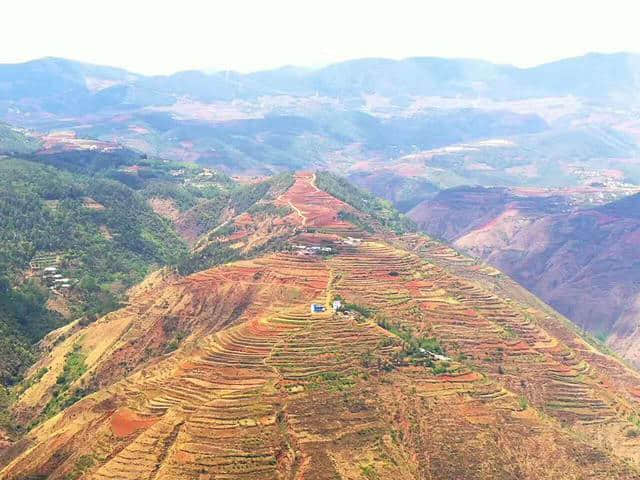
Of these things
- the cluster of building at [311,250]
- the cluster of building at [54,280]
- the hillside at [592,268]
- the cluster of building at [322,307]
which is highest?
the cluster of building at [311,250]

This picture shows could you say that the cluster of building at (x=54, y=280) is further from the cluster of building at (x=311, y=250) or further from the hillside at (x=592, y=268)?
the hillside at (x=592, y=268)

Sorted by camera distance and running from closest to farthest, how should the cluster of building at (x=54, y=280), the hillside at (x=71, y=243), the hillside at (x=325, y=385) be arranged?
the hillside at (x=325, y=385) < the hillside at (x=71, y=243) < the cluster of building at (x=54, y=280)

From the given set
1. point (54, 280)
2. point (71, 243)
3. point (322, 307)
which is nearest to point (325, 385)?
point (322, 307)

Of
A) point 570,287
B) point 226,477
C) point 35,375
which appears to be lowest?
point 570,287

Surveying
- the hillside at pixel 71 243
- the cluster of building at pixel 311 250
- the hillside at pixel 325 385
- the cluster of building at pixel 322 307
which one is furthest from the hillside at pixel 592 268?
the cluster of building at pixel 322 307

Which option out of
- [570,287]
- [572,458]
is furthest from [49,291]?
[570,287]

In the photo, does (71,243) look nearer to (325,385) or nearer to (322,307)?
(322,307)

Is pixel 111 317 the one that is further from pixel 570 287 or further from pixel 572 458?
pixel 570 287

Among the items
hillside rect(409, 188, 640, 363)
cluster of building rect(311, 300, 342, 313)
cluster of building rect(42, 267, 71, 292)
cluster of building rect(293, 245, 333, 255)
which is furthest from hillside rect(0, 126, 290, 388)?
hillside rect(409, 188, 640, 363)
